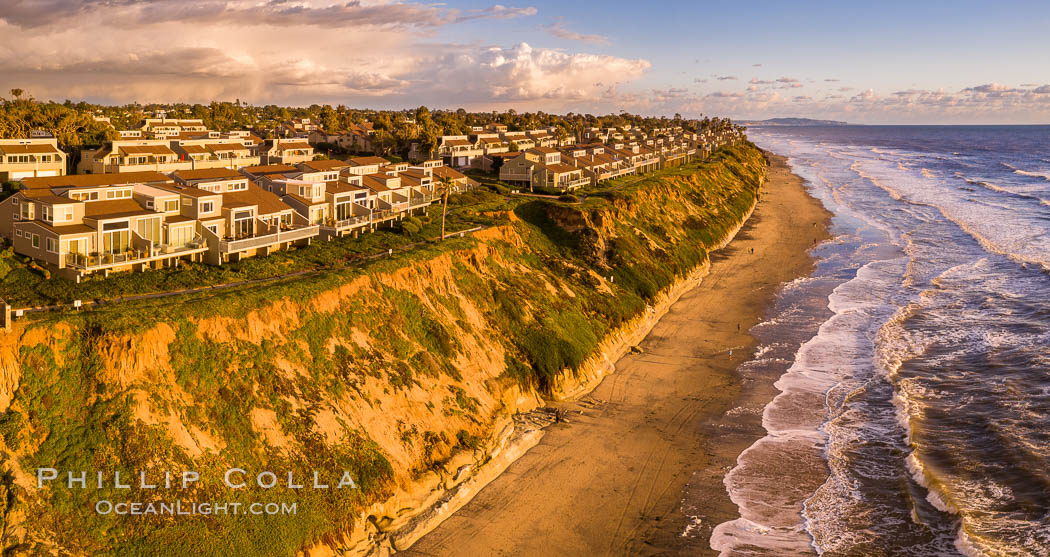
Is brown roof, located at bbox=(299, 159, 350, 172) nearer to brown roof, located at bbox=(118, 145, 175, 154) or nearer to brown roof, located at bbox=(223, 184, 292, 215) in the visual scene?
brown roof, located at bbox=(223, 184, 292, 215)

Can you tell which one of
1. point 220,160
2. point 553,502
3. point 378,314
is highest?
point 220,160

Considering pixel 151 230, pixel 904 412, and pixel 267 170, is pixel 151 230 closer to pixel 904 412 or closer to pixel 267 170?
pixel 267 170

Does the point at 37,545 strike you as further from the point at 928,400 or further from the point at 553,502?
the point at 928,400

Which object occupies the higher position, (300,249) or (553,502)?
(300,249)

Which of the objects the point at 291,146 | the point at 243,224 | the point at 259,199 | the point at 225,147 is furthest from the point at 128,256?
the point at 291,146

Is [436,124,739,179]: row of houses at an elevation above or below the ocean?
above

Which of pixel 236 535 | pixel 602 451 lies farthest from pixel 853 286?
pixel 236 535

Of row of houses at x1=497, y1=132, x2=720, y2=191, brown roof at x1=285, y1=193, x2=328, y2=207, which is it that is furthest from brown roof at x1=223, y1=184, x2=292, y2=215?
row of houses at x1=497, y1=132, x2=720, y2=191

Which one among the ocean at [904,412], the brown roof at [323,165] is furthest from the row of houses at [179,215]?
the ocean at [904,412]
